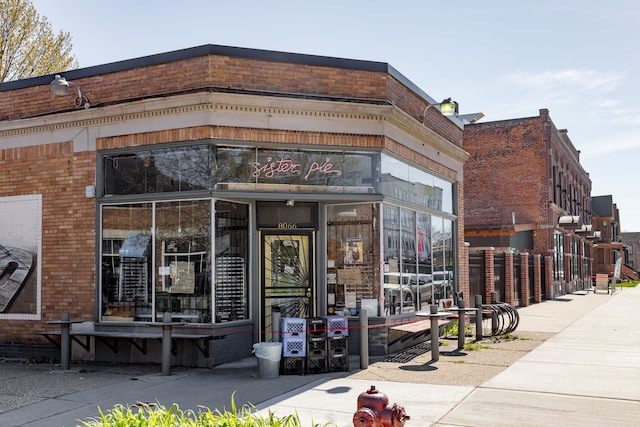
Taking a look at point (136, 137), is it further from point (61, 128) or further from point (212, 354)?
point (212, 354)

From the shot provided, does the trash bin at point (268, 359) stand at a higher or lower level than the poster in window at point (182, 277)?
lower

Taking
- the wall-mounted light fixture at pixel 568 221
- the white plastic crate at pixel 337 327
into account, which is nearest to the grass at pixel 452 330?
the white plastic crate at pixel 337 327

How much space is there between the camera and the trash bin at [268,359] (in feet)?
33.0

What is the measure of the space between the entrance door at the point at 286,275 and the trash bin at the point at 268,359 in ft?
7.35

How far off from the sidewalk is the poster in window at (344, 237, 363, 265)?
1.91 metres

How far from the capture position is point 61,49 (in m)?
25.7

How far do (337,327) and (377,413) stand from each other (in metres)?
6.07

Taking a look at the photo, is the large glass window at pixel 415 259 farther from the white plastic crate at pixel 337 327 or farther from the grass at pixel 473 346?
the white plastic crate at pixel 337 327

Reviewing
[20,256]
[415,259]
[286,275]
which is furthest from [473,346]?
[20,256]

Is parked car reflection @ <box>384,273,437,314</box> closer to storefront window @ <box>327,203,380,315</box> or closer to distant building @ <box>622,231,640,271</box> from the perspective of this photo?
storefront window @ <box>327,203,380,315</box>

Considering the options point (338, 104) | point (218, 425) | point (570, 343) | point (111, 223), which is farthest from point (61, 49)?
point (218, 425)

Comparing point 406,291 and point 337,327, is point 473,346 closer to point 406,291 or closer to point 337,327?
point 406,291

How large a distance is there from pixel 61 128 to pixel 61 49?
14.5 meters

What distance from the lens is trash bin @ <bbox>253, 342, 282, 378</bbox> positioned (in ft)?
33.0
